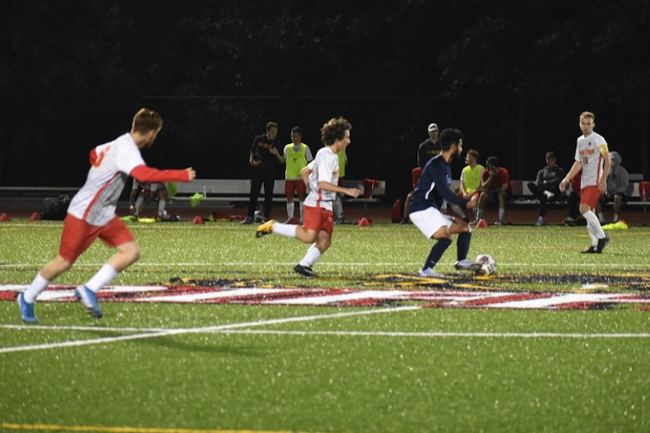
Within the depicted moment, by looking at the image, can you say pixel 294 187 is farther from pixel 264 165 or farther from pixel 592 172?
pixel 592 172

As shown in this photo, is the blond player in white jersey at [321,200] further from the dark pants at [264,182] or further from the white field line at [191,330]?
the dark pants at [264,182]

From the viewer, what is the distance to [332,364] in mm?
9133

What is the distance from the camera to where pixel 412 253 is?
68.0ft

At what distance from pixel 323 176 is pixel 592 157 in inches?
245

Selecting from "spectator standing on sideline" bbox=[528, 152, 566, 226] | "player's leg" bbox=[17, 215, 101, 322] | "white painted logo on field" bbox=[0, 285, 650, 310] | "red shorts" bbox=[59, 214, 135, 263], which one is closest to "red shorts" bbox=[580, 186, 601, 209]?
"white painted logo on field" bbox=[0, 285, 650, 310]

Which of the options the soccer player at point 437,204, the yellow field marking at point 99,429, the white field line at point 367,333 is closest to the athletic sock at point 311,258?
the soccer player at point 437,204

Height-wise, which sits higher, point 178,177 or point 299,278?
point 178,177

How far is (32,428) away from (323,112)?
33521 millimetres

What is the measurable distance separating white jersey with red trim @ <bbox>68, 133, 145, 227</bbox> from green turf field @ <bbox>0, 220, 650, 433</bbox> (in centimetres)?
81

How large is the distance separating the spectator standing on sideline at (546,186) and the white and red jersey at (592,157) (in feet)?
32.9

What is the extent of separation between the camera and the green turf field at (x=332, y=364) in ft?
24.4

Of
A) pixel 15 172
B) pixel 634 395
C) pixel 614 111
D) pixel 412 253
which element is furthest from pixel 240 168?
pixel 634 395

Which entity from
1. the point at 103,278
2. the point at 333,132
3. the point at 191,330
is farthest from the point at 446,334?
the point at 333,132

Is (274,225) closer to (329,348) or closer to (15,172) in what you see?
(329,348)
